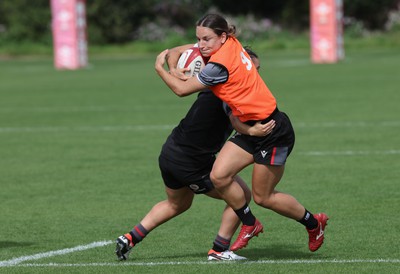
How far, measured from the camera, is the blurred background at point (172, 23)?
5859cm

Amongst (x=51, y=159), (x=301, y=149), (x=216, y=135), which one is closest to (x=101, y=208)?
(x=216, y=135)

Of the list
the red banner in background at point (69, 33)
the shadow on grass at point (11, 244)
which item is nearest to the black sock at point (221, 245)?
the shadow on grass at point (11, 244)

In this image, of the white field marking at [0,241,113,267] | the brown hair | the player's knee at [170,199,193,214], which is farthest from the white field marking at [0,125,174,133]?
the brown hair

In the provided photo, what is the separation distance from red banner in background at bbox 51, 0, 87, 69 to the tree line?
17.4 metres

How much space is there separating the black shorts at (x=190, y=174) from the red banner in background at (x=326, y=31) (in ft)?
112

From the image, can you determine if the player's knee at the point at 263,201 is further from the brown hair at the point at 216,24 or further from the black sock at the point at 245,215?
the brown hair at the point at 216,24

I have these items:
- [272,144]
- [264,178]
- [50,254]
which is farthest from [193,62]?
[50,254]

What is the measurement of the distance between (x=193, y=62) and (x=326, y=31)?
35.0 metres

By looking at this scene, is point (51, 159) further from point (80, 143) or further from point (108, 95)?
point (108, 95)

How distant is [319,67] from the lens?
38562 millimetres

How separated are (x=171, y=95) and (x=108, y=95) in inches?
67.9

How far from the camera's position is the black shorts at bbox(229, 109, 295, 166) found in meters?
8.04

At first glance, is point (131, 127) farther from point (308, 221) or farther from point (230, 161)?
point (230, 161)

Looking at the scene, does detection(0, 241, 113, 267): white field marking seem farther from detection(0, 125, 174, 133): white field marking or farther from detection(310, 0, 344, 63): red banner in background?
detection(310, 0, 344, 63): red banner in background
